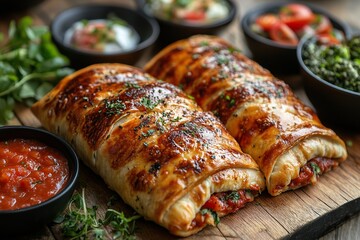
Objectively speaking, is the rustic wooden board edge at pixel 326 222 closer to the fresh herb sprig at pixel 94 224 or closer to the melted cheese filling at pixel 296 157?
the melted cheese filling at pixel 296 157

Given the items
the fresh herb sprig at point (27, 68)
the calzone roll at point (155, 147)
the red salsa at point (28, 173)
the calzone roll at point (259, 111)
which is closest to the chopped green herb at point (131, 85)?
the calzone roll at point (155, 147)

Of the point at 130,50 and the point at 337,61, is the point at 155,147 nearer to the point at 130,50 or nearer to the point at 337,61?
the point at 130,50

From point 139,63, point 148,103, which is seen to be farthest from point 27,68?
point 148,103

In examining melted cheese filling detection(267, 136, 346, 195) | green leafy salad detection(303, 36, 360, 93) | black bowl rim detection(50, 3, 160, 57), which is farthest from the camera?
black bowl rim detection(50, 3, 160, 57)

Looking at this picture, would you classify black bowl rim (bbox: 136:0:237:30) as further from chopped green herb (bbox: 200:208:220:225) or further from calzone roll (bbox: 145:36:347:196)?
chopped green herb (bbox: 200:208:220:225)

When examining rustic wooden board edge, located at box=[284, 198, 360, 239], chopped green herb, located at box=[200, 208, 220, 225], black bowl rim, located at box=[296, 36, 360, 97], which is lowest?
rustic wooden board edge, located at box=[284, 198, 360, 239]

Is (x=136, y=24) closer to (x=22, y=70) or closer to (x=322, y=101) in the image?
(x=22, y=70)

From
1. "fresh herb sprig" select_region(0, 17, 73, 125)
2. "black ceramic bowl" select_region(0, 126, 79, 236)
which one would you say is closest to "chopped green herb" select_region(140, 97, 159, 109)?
"black ceramic bowl" select_region(0, 126, 79, 236)

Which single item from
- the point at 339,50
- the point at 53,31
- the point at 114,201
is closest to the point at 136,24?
the point at 53,31
